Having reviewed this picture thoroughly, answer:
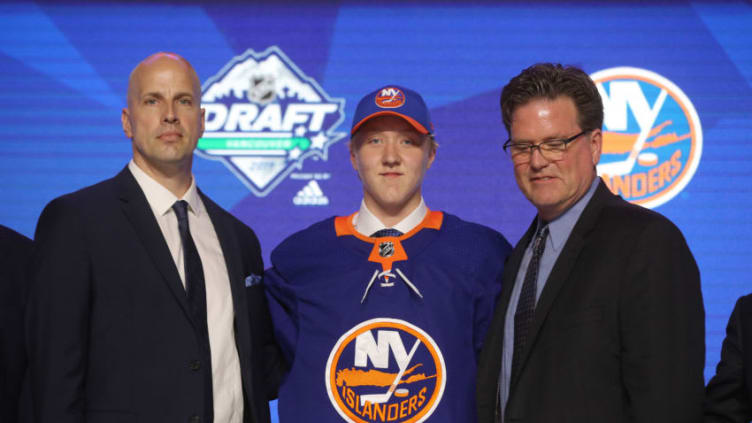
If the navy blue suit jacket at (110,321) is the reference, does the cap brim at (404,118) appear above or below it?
above

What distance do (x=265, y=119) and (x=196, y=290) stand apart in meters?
2.35

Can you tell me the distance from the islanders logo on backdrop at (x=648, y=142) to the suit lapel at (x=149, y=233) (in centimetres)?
292

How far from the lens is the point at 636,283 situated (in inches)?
64.2

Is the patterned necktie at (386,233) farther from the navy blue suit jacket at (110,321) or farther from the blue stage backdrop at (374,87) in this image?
the blue stage backdrop at (374,87)

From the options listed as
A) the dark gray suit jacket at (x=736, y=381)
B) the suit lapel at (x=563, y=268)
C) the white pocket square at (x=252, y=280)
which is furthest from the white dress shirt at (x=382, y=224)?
the dark gray suit jacket at (x=736, y=381)

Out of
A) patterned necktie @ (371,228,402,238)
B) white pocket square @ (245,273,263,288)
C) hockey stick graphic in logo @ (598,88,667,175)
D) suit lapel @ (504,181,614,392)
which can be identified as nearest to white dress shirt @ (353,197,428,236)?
patterned necktie @ (371,228,402,238)

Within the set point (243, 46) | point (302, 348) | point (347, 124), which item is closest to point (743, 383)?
point (302, 348)

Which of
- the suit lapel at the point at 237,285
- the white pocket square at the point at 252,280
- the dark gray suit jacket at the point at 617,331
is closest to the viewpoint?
the dark gray suit jacket at the point at 617,331

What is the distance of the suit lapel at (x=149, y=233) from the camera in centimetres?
190

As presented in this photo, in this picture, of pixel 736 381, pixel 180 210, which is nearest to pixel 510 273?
pixel 736 381

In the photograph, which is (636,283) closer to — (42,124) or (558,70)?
(558,70)

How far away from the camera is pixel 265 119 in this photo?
4.19 metres

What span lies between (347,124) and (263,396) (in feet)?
7.70

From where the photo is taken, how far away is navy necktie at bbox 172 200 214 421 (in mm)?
1906
